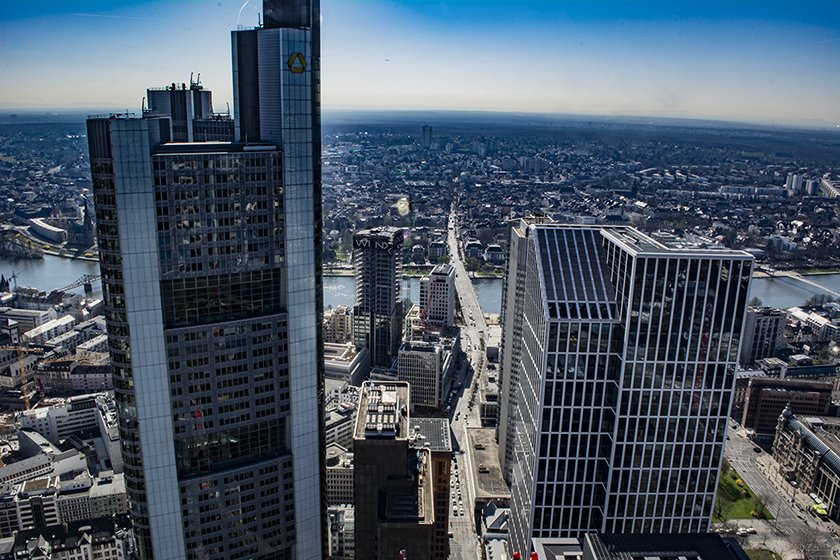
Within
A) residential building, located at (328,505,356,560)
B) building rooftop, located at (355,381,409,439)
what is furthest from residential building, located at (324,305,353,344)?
building rooftop, located at (355,381,409,439)

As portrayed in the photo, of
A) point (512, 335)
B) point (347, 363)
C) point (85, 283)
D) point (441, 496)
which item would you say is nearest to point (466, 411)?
point (347, 363)

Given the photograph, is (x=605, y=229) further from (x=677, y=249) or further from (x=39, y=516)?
(x=39, y=516)

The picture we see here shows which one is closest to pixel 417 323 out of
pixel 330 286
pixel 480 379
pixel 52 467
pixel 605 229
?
pixel 480 379

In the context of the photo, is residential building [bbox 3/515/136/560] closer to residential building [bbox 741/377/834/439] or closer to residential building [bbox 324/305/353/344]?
residential building [bbox 324/305/353/344]

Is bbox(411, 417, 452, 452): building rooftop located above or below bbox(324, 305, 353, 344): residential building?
above

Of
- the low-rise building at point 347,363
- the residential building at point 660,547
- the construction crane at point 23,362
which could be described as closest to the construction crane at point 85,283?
the construction crane at point 23,362

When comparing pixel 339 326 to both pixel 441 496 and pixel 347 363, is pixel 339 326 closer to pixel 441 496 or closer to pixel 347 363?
pixel 347 363
